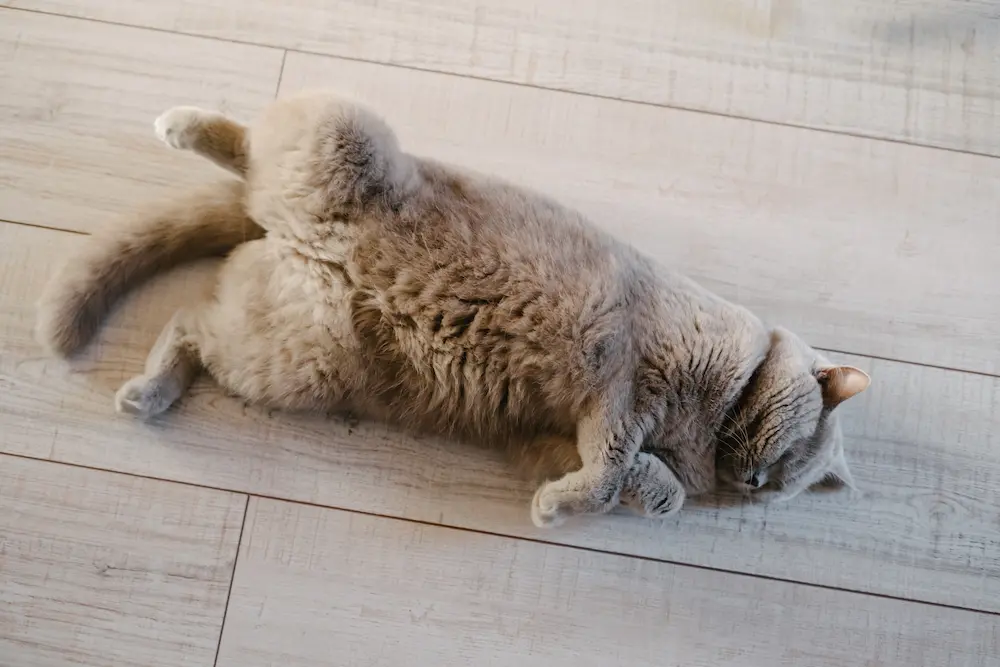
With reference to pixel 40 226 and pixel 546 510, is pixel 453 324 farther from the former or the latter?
pixel 40 226

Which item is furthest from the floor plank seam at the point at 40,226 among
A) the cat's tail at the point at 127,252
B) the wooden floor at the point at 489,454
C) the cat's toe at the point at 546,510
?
the cat's toe at the point at 546,510

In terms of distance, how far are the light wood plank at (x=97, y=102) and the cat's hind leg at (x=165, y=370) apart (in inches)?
11.0

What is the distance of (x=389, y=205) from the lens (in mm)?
1249

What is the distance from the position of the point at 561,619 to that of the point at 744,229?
82 centimetres

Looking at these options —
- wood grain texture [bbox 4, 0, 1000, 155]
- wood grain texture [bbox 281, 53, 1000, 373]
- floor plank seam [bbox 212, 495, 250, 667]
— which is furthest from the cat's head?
floor plank seam [bbox 212, 495, 250, 667]

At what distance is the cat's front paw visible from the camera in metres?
1.32

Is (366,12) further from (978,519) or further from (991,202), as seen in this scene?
(978,519)

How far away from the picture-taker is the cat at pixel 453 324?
1.24 m

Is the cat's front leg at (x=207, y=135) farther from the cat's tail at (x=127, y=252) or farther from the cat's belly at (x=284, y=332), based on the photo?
the cat's belly at (x=284, y=332)

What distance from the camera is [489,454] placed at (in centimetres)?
144

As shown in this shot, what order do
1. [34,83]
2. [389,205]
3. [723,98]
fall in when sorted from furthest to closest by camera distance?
[723,98] < [34,83] < [389,205]

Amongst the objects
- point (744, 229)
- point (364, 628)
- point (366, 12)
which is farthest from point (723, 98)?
point (364, 628)

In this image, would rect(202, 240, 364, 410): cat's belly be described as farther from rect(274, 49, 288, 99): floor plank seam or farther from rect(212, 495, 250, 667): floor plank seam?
rect(274, 49, 288, 99): floor plank seam

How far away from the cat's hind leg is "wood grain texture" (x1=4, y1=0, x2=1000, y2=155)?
1.93 feet
